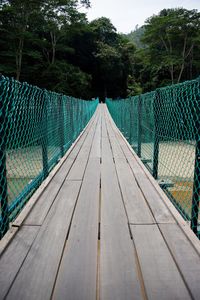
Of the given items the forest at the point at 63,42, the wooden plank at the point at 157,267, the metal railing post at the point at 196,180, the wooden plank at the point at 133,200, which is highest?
the forest at the point at 63,42

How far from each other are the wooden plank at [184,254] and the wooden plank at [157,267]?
3 cm

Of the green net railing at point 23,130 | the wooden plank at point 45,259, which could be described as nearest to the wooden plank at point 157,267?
the wooden plank at point 45,259

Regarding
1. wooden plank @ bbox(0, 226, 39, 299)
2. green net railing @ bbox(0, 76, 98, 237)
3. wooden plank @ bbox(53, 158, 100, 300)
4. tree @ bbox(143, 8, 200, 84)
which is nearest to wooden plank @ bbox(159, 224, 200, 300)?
wooden plank @ bbox(53, 158, 100, 300)

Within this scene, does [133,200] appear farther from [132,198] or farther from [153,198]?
[153,198]

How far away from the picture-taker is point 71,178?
300 cm

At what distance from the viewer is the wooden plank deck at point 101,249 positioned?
123 cm

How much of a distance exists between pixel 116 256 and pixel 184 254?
Answer: 37 centimetres

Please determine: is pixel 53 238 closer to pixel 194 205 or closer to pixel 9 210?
pixel 9 210

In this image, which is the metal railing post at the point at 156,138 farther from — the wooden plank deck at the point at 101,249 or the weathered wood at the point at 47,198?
the weathered wood at the point at 47,198

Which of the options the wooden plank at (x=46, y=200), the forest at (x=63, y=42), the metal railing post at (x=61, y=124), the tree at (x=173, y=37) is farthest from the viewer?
the tree at (x=173, y=37)

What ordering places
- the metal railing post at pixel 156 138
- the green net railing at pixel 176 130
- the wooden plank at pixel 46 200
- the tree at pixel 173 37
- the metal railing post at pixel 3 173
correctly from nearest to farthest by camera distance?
the metal railing post at pixel 3 173 → the green net railing at pixel 176 130 → the wooden plank at pixel 46 200 → the metal railing post at pixel 156 138 → the tree at pixel 173 37

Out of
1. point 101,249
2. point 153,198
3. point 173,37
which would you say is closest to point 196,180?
point 153,198

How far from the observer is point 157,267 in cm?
138

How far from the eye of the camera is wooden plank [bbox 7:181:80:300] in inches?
47.9
